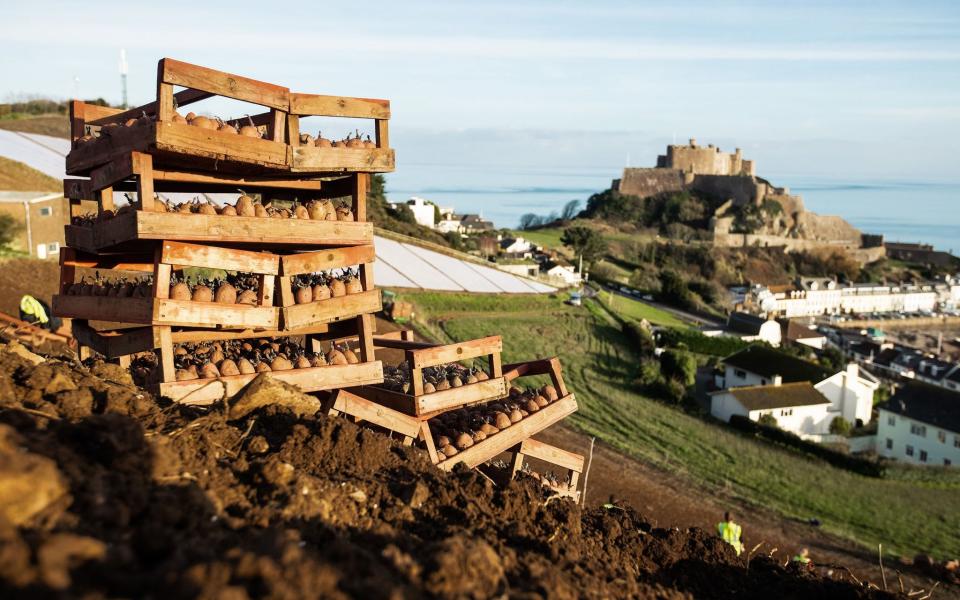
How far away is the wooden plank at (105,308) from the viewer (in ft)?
22.3

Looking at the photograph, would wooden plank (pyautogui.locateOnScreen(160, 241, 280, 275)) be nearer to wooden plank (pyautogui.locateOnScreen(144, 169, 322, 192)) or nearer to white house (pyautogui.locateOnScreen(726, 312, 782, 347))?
wooden plank (pyautogui.locateOnScreen(144, 169, 322, 192))

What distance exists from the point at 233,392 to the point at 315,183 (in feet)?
8.38

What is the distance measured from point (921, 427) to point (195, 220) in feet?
134

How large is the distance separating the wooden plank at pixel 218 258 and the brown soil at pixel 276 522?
1122mm

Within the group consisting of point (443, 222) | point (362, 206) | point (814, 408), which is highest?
point (362, 206)

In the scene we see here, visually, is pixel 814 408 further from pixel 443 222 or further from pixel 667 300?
pixel 443 222

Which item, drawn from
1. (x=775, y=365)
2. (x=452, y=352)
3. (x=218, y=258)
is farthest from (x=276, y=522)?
(x=775, y=365)

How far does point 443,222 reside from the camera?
85.9 meters

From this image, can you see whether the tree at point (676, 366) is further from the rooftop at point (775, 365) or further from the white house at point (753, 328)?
the white house at point (753, 328)

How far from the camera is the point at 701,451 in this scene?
2480cm

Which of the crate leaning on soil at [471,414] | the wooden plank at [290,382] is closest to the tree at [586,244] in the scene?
the crate leaning on soil at [471,414]

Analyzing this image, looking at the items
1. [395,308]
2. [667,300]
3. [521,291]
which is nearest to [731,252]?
[667,300]

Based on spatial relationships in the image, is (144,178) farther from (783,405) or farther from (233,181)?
(783,405)

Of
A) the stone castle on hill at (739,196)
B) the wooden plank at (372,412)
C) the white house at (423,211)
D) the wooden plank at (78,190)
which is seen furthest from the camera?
the stone castle on hill at (739,196)
